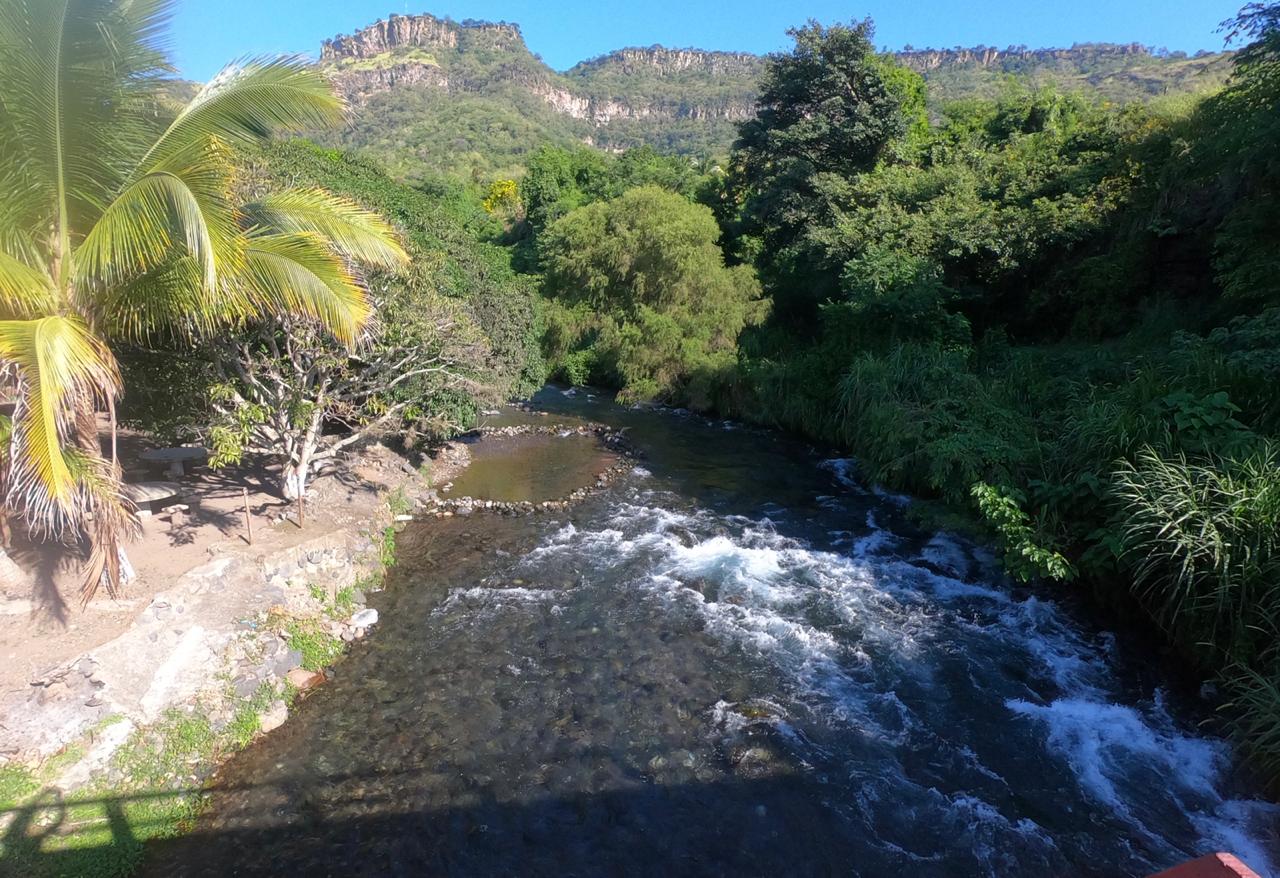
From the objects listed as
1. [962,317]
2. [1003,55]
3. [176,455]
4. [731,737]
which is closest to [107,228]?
[176,455]

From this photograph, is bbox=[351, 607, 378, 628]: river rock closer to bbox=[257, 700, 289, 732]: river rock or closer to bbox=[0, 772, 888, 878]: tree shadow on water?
bbox=[257, 700, 289, 732]: river rock

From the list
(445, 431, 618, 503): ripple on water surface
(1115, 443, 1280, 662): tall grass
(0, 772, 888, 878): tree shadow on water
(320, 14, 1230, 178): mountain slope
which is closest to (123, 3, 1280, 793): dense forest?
(1115, 443, 1280, 662): tall grass

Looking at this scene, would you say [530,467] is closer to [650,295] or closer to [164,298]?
[164,298]

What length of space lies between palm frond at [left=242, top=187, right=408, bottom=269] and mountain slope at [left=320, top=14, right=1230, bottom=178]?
8053cm

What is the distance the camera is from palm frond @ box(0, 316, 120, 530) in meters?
5.68

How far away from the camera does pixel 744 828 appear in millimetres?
6418

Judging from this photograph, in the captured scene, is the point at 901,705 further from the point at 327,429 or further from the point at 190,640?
the point at 327,429

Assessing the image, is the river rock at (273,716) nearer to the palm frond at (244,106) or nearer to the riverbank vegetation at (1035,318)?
the palm frond at (244,106)

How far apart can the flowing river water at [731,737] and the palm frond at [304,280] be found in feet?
15.4

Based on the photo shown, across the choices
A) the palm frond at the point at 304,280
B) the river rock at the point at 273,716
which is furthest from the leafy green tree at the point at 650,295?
the river rock at the point at 273,716

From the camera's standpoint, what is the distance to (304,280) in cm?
721

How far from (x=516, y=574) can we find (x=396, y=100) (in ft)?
490

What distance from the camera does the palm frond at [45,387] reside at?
18.6ft

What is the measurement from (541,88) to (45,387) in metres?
172
